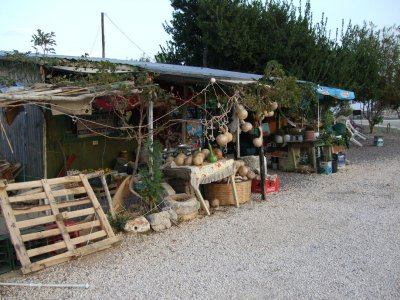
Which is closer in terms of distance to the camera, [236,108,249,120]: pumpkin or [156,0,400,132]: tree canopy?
[236,108,249,120]: pumpkin

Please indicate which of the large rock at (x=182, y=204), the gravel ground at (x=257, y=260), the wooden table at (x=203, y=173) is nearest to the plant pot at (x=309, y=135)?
the gravel ground at (x=257, y=260)

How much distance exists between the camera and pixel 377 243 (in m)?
5.70

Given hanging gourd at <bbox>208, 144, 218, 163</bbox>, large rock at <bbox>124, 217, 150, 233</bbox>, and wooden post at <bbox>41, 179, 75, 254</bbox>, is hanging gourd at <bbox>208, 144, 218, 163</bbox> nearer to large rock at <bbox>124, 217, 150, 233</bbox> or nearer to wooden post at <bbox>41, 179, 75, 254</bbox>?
large rock at <bbox>124, 217, 150, 233</bbox>

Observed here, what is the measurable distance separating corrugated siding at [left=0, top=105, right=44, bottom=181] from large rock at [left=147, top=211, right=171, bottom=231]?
2.81 meters

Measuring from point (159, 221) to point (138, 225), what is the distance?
34cm

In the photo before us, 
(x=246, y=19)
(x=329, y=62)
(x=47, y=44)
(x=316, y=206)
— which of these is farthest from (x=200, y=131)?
(x=329, y=62)

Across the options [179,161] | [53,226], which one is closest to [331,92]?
[179,161]

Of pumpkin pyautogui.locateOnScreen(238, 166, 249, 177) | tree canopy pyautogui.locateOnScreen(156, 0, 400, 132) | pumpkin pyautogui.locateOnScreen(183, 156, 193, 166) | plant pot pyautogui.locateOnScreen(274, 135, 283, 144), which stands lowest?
pumpkin pyautogui.locateOnScreen(238, 166, 249, 177)

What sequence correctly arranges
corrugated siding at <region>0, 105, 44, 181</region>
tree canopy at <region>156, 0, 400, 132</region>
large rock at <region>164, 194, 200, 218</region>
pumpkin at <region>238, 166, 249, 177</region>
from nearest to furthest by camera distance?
large rock at <region>164, 194, 200, 218</region>
corrugated siding at <region>0, 105, 44, 181</region>
pumpkin at <region>238, 166, 249, 177</region>
tree canopy at <region>156, 0, 400, 132</region>

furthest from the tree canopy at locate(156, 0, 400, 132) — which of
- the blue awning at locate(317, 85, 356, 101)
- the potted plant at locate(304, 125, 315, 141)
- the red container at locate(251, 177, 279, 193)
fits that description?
the red container at locate(251, 177, 279, 193)

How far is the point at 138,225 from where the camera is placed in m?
6.32

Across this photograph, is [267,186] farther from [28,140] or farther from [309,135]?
[28,140]

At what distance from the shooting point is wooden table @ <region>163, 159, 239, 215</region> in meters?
7.13

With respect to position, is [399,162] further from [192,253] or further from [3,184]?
[3,184]
